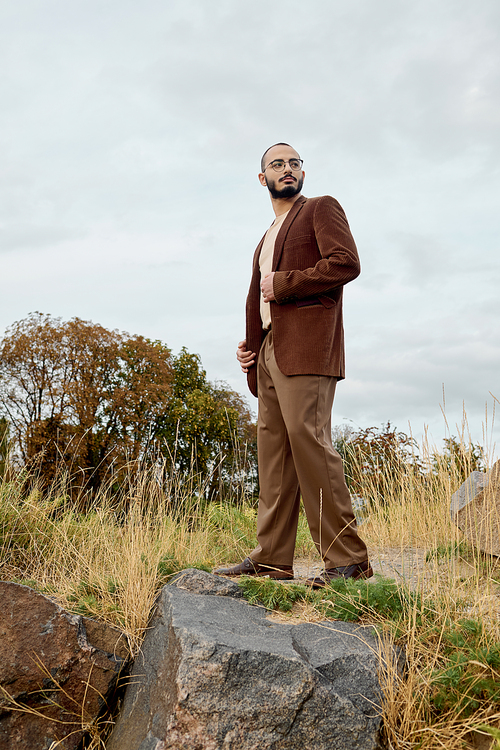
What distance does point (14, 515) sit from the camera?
176 inches

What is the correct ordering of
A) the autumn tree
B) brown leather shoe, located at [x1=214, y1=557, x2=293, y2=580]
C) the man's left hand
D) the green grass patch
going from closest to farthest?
the green grass patch < the man's left hand < brown leather shoe, located at [x1=214, y1=557, x2=293, y2=580] < the autumn tree

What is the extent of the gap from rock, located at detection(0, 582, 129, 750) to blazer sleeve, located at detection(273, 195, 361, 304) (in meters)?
1.88

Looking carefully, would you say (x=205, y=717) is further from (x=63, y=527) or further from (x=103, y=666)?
(x=63, y=527)

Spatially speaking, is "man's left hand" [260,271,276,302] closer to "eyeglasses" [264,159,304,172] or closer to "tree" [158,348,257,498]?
"eyeglasses" [264,159,304,172]

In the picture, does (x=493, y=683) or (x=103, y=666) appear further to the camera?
(x=103, y=666)

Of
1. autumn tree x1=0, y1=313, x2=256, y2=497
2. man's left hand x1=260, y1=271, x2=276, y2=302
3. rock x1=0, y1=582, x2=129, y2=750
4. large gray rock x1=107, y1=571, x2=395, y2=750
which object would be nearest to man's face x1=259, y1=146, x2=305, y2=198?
man's left hand x1=260, y1=271, x2=276, y2=302

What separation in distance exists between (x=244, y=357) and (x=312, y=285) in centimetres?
69

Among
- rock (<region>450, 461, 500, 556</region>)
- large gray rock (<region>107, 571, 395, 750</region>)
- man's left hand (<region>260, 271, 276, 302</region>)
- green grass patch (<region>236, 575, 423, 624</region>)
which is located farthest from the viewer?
rock (<region>450, 461, 500, 556</region>)

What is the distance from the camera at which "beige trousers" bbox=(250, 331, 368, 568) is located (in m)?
2.91

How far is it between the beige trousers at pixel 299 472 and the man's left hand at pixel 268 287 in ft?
0.75

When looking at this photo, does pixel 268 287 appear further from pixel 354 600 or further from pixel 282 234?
pixel 354 600

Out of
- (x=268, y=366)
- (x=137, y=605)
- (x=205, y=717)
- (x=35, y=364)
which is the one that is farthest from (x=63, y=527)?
(x=35, y=364)

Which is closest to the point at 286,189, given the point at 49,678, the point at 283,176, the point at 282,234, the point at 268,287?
the point at 283,176

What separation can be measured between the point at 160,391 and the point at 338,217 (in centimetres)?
944
